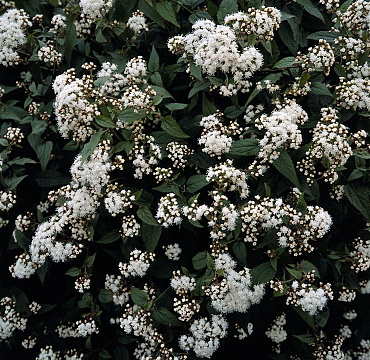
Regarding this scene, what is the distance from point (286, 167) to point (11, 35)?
3237mm

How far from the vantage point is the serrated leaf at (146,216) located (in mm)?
3721

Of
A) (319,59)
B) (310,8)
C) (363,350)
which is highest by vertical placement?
(310,8)

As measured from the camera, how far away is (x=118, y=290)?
4.09 metres

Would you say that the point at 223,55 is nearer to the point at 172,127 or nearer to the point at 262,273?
the point at 172,127

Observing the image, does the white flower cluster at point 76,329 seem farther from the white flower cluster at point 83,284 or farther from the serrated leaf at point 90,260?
the serrated leaf at point 90,260

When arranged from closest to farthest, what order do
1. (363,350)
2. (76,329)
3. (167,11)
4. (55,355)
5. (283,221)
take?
(283,221) < (167,11) < (76,329) < (55,355) < (363,350)

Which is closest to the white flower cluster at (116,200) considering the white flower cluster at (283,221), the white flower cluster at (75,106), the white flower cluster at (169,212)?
the white flower cluster at (169,212)

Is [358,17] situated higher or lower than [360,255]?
higher

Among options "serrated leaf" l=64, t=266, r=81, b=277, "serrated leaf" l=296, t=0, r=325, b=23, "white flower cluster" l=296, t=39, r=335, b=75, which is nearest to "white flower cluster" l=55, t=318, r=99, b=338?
"serrated leaf" l=64, t=266, r=81, b=277

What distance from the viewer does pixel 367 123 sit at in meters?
4.17

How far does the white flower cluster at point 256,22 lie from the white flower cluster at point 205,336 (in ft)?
8.32

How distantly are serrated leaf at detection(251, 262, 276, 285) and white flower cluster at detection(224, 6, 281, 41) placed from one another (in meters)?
2.00

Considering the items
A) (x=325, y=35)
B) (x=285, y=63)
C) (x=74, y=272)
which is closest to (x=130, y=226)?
(x=74, y=272)

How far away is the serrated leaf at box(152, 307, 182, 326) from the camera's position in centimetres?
385
